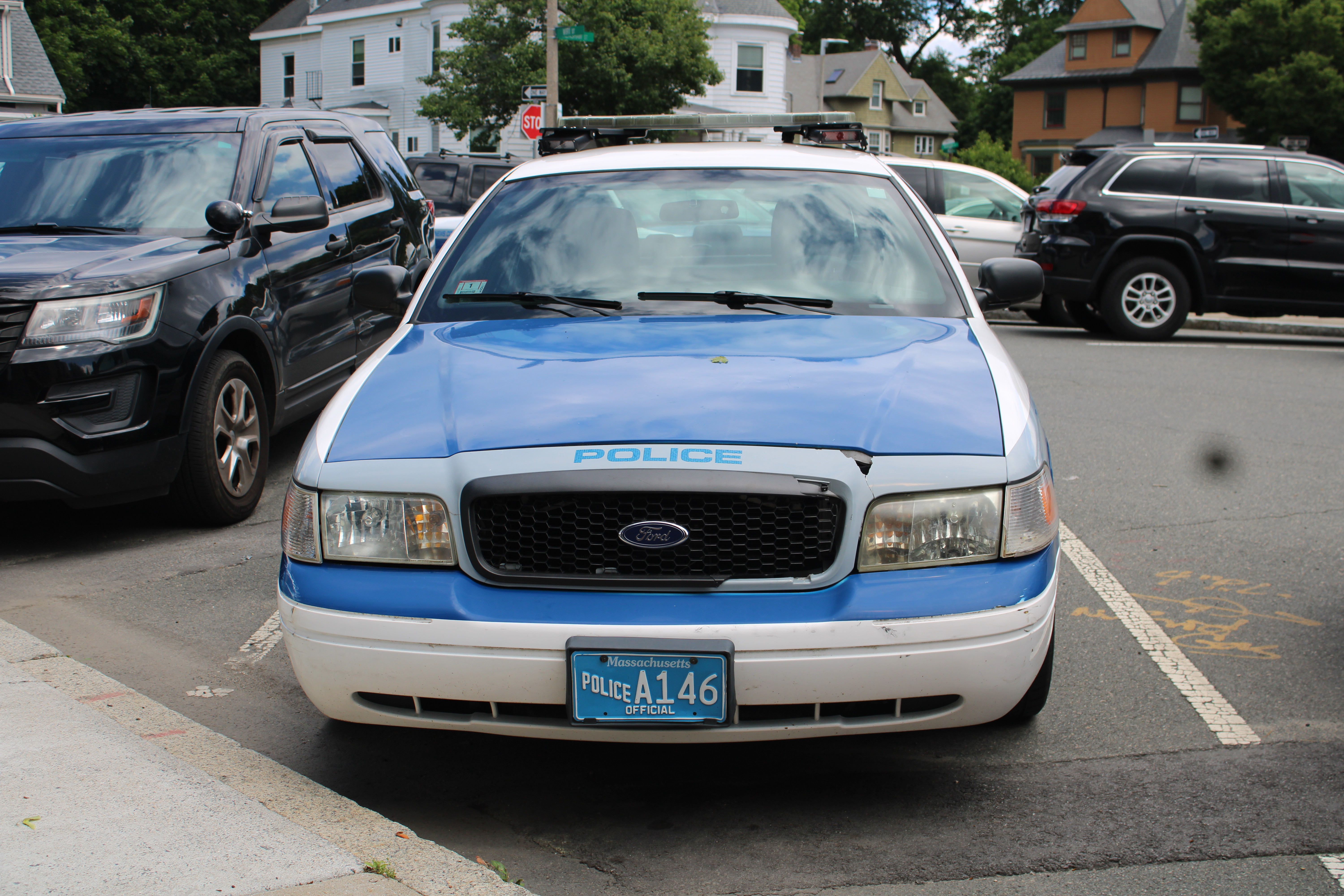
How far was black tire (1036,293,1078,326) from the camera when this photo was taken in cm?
1391

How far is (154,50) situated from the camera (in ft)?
189

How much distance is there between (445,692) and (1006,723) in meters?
1.68

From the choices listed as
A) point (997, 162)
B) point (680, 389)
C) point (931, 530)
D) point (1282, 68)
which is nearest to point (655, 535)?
point (680, 389)

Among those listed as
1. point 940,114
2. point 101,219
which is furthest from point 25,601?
point 940,114

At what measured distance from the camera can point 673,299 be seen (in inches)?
162

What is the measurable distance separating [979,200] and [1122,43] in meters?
48.0

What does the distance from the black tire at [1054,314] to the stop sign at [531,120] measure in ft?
36.7

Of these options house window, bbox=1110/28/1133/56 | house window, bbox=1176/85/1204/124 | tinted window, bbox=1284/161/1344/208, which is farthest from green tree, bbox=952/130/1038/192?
tinted window, bbox=1284/161/1344/208

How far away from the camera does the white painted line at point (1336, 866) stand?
281 centimetres

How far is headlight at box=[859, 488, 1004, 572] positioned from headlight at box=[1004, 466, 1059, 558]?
0.09ft

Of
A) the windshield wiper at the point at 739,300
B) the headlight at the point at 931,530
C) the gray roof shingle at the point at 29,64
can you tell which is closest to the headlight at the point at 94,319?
the windshield wiper at the point at 739,300

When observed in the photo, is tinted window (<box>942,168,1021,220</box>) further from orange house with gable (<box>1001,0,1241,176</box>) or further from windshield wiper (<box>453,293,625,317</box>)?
orange house with gable (<box>1001,0,1241,176</box>)

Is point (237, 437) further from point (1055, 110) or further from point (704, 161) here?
point (1055, 110)

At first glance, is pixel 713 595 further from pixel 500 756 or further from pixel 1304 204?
pixel 1304 204
